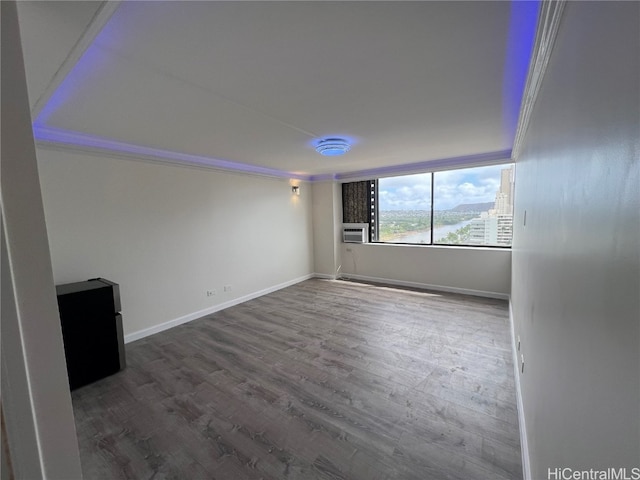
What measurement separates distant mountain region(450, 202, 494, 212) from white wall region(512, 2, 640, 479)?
4.04 meters

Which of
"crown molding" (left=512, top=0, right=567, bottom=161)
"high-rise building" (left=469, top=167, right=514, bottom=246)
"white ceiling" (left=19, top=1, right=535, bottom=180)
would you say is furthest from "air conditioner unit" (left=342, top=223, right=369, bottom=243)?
"crown molding" (left=512, top=0, right=567, bottom=161)

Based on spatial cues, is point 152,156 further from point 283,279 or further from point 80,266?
point 283,279

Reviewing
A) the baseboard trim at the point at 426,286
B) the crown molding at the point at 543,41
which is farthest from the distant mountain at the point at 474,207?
the crown molding at the point at 543,41

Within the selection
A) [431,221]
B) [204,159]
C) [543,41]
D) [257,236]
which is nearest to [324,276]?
[257,236]

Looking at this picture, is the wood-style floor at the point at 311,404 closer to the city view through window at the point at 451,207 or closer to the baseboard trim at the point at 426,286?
the baseboard trim at the point at 426,286

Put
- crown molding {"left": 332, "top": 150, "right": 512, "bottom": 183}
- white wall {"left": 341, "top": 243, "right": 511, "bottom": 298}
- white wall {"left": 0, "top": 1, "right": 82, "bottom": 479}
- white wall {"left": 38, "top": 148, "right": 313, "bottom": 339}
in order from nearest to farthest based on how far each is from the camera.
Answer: white wall {"left": 0, "top": 1, "right": 82, "bottom": 479} < white wall {"left": 38, "top": 148, "right": 313, "bottom": 339} < crown molding {"left": 332, "top": 150, "right": 512, "bottom": 183} < white wall {"left": 341, "top": 243, "right": 511, "bottom": 298}

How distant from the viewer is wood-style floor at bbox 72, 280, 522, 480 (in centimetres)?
172

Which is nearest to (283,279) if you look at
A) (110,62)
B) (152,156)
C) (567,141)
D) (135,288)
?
(135,288)

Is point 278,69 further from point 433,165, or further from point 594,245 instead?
point 433,165

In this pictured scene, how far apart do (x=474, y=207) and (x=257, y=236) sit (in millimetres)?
3992

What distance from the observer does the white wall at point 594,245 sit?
509mm

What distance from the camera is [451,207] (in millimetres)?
5238

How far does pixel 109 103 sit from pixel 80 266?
1.89m

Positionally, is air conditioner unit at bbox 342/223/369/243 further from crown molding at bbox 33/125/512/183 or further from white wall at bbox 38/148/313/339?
white wall at bbox 38/148/313/339
